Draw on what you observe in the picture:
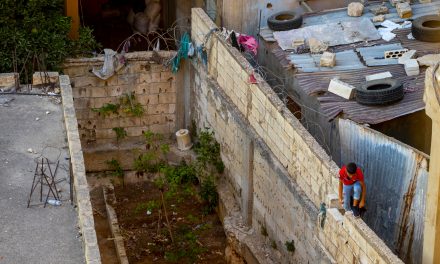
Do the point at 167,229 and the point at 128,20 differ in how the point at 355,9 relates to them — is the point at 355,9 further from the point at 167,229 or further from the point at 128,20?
the point at 128,20

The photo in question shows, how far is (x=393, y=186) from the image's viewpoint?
19.5m

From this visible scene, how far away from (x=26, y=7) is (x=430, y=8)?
26.4 ft

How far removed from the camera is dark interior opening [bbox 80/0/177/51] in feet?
99.6

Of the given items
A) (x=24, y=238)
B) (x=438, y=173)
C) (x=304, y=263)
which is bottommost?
(x=304, y=263)

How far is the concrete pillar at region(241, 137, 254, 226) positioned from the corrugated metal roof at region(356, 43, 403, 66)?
2706 mm

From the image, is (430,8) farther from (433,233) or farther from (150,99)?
(433,233)

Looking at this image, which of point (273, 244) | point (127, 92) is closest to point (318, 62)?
point (273, 244)

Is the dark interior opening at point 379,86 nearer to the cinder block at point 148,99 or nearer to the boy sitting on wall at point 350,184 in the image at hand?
the boy sitting on wall at point 350,184

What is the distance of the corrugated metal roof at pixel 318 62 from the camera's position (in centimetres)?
2344

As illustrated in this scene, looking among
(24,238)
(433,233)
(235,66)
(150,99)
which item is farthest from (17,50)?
(433,233)

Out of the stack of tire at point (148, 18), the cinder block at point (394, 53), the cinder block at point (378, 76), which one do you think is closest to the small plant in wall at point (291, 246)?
the cinder block at point (378, 76)

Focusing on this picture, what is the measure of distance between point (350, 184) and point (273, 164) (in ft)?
9.90

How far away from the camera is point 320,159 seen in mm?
19641

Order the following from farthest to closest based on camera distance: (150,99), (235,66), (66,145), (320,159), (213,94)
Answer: (150,99) → (213,94) → (235,66) → (66,145) → (320,159)
